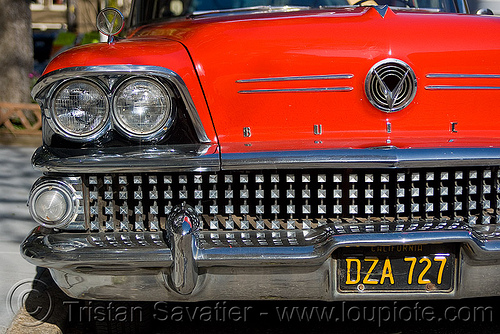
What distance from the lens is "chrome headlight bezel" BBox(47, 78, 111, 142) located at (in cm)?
247

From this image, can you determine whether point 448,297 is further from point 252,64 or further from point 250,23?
point 250,23

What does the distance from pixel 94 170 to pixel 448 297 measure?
53.8 inches

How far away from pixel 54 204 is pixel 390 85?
1.32 m

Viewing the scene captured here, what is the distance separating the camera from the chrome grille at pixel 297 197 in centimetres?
247

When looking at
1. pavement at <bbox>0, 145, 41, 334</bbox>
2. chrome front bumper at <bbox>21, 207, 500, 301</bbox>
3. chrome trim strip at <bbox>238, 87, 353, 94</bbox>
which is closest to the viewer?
chrome front bumper at <bbox>21, 207, 500, 301</bbox>

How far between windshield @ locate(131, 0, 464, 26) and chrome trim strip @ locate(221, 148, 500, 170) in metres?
1.19

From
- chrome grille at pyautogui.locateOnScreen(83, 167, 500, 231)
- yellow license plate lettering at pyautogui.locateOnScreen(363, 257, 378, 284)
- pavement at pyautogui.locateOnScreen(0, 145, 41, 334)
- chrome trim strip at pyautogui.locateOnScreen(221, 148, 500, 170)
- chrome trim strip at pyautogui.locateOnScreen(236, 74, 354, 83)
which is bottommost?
pavement at pyautogui.locateOnScreen(0, 145, 41, 334)

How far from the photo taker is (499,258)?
2.38 m

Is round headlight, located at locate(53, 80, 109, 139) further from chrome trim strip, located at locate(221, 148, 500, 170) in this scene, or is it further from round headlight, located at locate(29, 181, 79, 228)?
chrome trim strip, located at locate(221, 148, 500, 170)

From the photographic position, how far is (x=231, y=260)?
232 centimetres

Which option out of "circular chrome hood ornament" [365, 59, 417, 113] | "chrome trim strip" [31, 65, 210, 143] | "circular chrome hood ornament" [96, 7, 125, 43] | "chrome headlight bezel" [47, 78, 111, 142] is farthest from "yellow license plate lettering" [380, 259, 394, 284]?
"circular chrome hood ornament" [96, 7, 125, 43]

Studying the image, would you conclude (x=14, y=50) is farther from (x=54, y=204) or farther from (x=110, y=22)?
(x=54, y=204)

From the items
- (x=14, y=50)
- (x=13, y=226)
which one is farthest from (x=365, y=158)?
(x=14, y=50)

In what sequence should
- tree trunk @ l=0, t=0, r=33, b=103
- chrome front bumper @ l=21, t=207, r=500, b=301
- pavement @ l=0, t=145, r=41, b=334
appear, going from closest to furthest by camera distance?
chrome front bumper @ l=21, t=207, r=500, b=301 → pavement @ l=0, t=145, r=41, b=334 → tree trunk @ l=0, t=0, r=33, b=103
